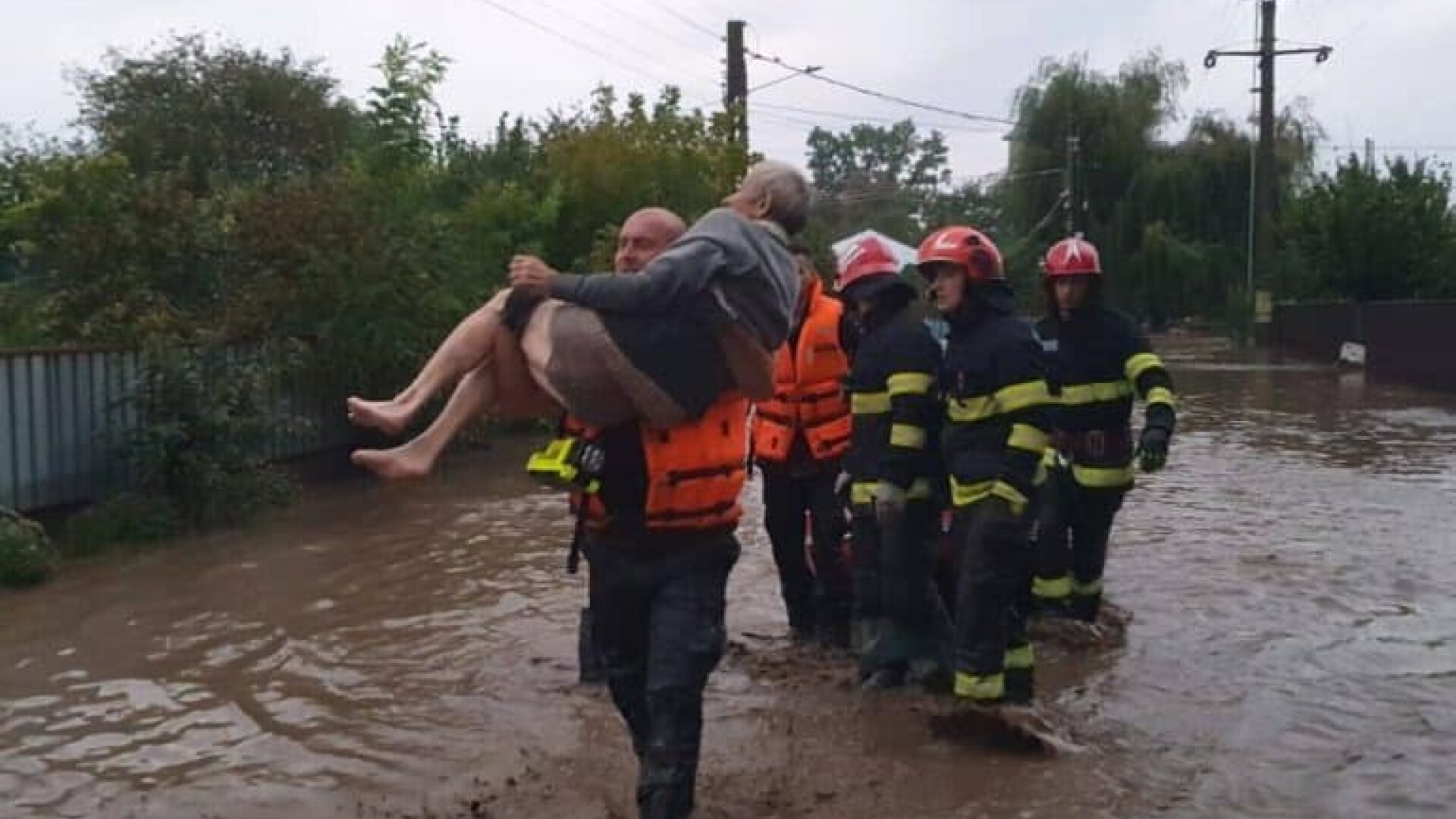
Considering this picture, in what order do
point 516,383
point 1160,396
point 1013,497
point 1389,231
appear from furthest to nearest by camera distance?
point 1389,231
point 1160,396
point 1013,497
point 516,383

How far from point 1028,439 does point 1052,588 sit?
1.90 m

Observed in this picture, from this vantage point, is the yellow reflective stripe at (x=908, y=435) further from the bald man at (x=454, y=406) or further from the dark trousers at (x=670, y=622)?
the bald man at (x=454, y=406)

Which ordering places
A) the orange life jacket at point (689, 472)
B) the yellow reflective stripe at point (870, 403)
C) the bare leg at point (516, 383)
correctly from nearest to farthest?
the bare leg at point (516, 383), the orange life jacket at point (689, 472), the yellow reflective stripe at point (870, 403)

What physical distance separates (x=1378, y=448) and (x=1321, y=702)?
33.9 feet

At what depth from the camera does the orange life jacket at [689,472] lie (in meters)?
4.61

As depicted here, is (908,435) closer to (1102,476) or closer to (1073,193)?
(1102,476)

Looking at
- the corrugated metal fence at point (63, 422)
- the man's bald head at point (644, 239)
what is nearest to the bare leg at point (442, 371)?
the man's bald head at point (644, 239)

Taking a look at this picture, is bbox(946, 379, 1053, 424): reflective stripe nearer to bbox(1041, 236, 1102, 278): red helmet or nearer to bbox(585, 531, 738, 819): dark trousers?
bbox(1041, 236, 1102, 278): red helmet

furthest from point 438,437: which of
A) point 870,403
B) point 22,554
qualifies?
point 22,554

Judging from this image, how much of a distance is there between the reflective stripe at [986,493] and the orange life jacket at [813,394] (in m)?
1.16

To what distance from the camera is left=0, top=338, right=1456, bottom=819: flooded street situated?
548 cm

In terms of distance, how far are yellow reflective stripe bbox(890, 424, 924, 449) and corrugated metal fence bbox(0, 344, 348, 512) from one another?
6.57 metres

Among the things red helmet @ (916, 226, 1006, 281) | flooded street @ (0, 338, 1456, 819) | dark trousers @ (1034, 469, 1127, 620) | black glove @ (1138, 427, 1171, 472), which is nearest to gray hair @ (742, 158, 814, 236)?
red helmet @ (916, 226, 1006, 281)

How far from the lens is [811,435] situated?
739 centimetres
